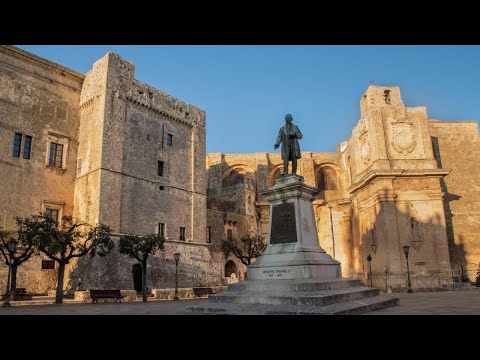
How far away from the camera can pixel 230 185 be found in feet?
137

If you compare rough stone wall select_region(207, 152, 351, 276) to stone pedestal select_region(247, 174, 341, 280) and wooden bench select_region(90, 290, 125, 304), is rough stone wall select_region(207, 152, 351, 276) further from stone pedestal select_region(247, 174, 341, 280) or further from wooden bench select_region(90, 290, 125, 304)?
stone pedestal select_region(247, 174, 341, 280)

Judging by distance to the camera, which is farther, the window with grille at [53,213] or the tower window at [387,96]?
the tower window at [387,96]

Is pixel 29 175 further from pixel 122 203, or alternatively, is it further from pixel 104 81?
pixel 104 81

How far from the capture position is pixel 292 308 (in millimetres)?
8305

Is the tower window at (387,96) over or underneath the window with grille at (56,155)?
over

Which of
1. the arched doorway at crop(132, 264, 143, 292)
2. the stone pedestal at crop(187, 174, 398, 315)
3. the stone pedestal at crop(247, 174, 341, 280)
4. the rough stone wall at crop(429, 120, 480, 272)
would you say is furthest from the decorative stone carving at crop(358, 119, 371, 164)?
the stone pedestal at crop(247, 174, 341, 280)

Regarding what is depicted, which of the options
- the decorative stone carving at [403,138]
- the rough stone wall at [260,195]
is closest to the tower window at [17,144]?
the rough stone wall at [260,195]

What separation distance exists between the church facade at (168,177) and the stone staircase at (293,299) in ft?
49.1

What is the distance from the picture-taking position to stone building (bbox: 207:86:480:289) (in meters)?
27.5

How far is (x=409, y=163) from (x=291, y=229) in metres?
21.7

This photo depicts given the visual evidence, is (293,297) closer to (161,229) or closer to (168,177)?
(161,229)

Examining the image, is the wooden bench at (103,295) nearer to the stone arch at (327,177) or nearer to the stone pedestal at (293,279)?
the stone pedestal at (293,279)

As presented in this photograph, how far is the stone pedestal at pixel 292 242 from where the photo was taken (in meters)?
9.98
